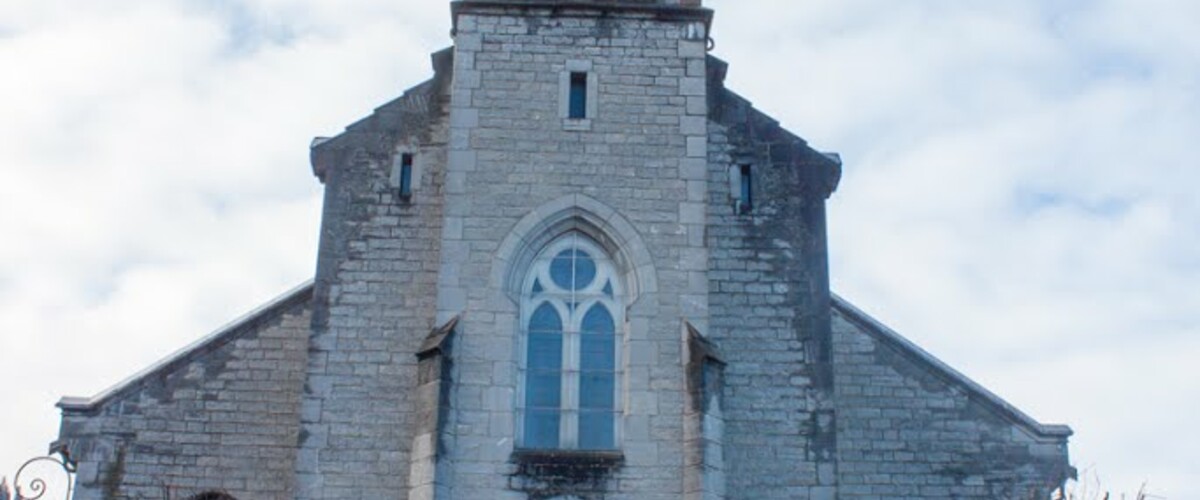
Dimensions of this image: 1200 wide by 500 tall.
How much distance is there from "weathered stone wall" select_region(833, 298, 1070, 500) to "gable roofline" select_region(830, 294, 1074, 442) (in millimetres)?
12

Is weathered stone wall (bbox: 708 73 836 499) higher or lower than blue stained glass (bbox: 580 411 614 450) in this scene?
higher

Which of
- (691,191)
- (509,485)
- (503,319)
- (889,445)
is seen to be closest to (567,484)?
(509,485)

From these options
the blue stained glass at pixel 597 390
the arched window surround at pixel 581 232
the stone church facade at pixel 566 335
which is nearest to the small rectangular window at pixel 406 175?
the stone church facade at pixel 566 335

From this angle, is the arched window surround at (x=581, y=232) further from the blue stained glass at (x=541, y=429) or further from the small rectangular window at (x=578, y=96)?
the blue stained glass at (x=541, y=429)

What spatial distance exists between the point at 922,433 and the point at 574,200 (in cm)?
534

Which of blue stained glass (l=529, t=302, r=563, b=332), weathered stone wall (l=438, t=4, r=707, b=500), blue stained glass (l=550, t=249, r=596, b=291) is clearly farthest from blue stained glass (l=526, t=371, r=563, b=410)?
blue stained glass (l=550, t=249, r=596, b=291)

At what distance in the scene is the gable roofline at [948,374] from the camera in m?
18.8

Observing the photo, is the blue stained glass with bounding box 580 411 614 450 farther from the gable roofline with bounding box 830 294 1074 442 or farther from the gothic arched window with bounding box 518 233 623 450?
the gable roofline with bounding box 830 294 1074 442

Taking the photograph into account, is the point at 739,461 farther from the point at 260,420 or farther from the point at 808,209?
the point at 260,420

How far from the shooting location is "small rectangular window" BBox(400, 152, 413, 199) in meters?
18.4

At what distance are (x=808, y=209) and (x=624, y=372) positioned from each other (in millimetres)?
3541

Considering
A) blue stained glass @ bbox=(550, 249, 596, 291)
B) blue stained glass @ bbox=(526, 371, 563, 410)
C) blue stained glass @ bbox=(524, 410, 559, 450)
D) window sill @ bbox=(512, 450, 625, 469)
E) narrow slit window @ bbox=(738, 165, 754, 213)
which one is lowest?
window sill @ bbox=(512, 450, 625, 469)

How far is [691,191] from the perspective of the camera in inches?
679

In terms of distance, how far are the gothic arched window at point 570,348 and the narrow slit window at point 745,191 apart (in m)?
2.24
